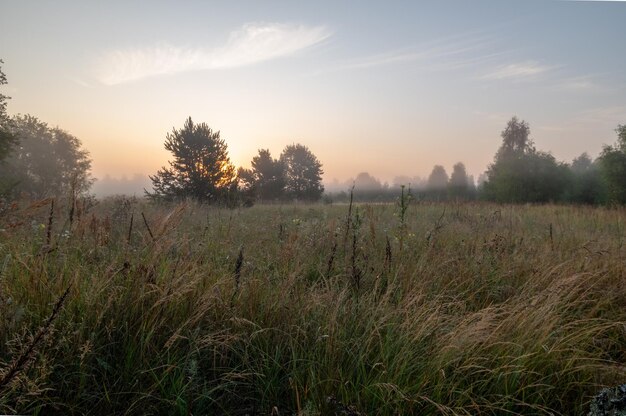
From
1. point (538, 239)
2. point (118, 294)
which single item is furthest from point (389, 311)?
point (538, 239)

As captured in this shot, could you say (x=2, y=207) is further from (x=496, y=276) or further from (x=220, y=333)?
(x=496, y=276)

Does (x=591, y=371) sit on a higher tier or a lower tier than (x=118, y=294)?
lower

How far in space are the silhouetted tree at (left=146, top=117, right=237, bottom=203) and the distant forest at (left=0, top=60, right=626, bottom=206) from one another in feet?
0.21

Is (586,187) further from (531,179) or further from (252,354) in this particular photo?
(252,354)

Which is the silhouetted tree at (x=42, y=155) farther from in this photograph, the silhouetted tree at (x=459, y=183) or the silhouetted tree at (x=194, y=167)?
the silhouetted tree at (x=459, y=183)

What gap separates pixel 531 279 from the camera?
12.0 ft

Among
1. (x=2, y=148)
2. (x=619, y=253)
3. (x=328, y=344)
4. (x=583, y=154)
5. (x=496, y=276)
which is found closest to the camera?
(x=328, y=344)

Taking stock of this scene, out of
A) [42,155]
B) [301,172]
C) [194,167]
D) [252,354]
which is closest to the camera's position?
[252,354]

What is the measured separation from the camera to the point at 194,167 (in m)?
22.8

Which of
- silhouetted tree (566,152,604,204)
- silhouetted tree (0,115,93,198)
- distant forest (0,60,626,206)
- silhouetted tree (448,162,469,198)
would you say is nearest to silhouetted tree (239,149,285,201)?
distant forest (0,60,626,206)

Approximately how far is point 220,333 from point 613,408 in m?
2.06

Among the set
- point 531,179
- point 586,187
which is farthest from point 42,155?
point 586,187

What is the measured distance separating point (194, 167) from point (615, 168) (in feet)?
109

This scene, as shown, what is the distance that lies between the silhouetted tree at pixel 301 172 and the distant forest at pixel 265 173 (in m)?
0.13
